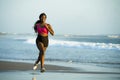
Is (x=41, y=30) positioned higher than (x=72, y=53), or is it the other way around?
(x=41, y=30)

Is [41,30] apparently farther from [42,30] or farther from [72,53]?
[72,53]

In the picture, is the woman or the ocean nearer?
the woman

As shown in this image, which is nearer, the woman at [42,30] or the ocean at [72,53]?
the woman at [42,30]

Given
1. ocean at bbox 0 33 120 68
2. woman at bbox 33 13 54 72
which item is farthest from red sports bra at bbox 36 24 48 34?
ocean at bbox 0 33 120 68

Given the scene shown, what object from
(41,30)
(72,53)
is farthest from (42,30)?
(72,53)

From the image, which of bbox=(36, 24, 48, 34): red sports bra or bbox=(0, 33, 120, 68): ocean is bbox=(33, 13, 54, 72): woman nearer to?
bbox=(36, 24, 48, 34): red sports bra

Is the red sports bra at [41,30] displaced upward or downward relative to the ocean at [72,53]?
upward

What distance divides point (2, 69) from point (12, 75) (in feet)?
6.70

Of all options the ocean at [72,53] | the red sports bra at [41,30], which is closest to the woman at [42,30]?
the red sports bra at [41,30]

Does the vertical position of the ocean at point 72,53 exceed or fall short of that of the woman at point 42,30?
it falls short

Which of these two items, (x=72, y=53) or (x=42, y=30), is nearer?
(x=42, y=30)

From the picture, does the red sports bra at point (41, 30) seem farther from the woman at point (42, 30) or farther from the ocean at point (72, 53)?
the ocean at point (72, 53)

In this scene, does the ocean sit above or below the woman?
below

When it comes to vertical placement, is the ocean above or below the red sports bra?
below
